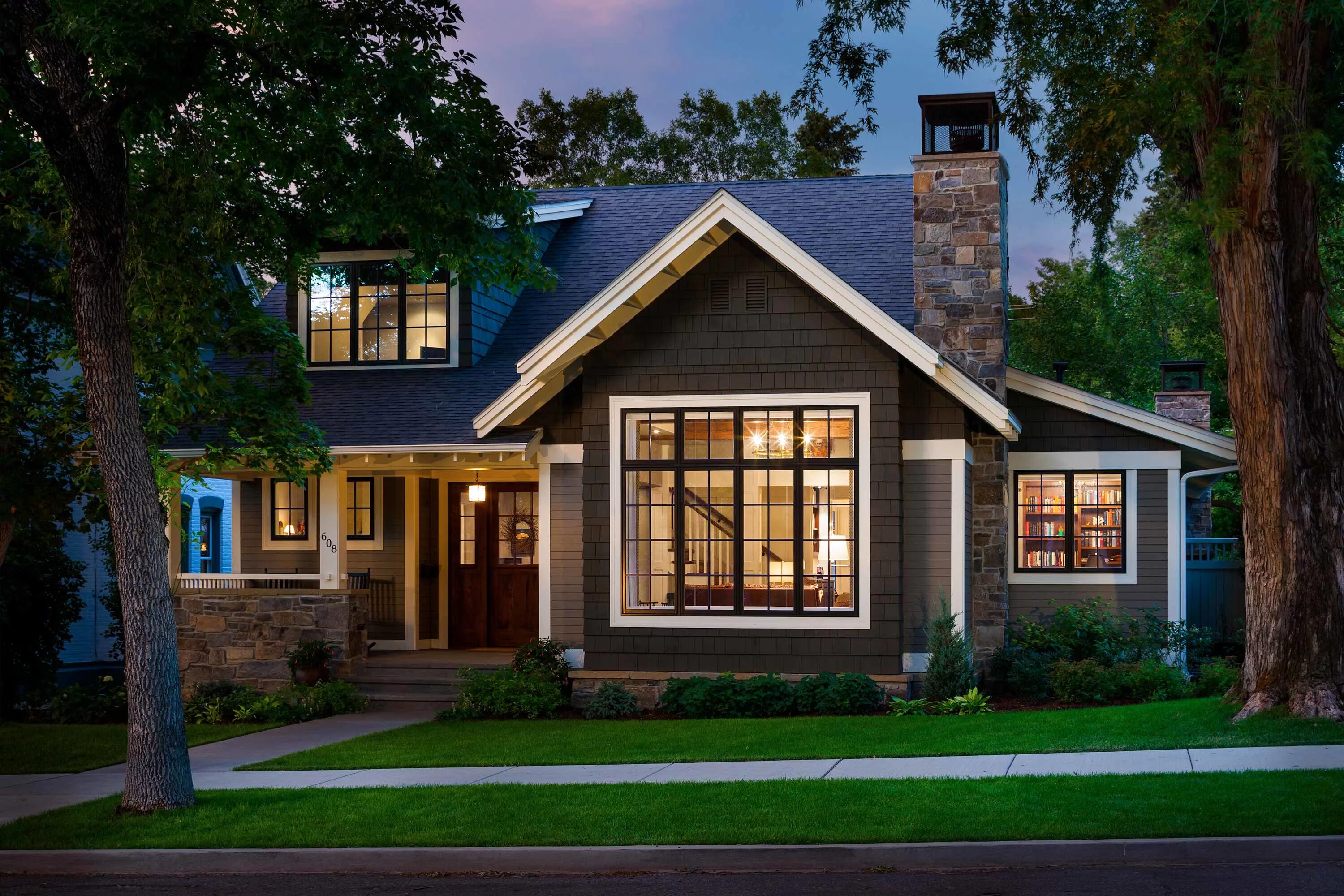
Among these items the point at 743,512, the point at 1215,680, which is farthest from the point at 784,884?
the point at 1215,680

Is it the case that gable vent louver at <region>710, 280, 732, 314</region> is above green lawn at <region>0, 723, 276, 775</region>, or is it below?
above

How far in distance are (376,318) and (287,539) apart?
3.27 m

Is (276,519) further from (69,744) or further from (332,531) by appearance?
(69,744)

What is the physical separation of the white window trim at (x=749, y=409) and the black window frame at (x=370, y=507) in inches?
183

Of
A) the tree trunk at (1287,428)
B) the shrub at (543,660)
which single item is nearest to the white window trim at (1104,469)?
the tree trunk at (1287,428)

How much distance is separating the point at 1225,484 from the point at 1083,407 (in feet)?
49.5

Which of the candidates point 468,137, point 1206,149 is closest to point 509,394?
point 468,137

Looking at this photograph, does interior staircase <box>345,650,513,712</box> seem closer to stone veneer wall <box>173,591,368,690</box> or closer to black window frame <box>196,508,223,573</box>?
stone veneer wall <box>173,591,368,690</box>

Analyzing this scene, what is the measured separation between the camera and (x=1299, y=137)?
1130 centimetres

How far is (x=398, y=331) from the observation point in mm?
18656

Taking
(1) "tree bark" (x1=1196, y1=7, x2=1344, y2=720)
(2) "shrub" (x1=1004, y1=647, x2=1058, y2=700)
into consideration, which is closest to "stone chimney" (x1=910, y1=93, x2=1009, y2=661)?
(2) "shrub" (x1=1004, y1=647, x2=1058, y2=700)

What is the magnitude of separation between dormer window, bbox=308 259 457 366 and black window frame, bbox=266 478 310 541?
181 cm

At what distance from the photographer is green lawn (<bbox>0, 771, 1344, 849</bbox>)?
8.15 m

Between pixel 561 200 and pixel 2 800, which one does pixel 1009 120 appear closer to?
pixel 561 200
